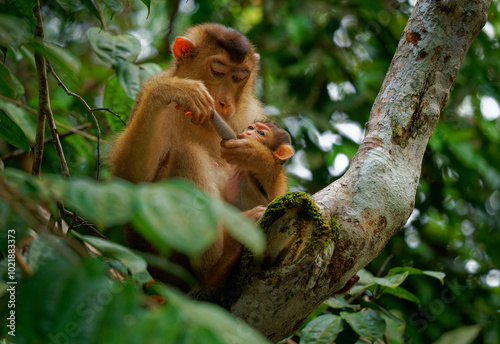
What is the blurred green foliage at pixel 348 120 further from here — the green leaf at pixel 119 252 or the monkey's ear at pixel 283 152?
the green leaf at pixel 119 252

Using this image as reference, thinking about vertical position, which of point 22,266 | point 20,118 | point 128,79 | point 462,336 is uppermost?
point 22,266

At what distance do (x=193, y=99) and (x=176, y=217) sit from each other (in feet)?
7.05

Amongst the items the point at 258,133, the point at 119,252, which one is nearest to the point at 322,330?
the point at 258,133

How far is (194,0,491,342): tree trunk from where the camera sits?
8.87 feet

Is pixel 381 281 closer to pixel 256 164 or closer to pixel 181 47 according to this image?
pixel 256 164

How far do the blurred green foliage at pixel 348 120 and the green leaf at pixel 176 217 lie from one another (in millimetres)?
2245

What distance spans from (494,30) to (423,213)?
11.9 feet

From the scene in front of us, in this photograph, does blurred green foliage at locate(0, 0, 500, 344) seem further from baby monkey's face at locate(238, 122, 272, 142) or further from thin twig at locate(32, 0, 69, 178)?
baby monkey's face at locate(238, 122, 272, 142)

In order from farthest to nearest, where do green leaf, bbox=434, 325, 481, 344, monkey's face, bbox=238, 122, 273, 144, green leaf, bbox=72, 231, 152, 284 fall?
green leaf, bbox=434, 325, 481, 344, monkey's face, bbox=238, 122, 273, 144, green leaf, bbox=72, 231, 152, 284

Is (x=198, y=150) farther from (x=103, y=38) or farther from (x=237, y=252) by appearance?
(x=103, y=38)

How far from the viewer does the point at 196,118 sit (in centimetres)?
330

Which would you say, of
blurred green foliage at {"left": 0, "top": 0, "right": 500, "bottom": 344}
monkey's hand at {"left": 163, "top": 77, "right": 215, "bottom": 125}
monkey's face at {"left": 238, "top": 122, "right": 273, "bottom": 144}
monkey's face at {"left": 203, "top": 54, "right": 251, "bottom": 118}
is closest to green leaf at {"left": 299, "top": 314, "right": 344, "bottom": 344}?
Result: blurred green foliage at {"left": 0, "top": 0, "right": 500, "bottom": 344}

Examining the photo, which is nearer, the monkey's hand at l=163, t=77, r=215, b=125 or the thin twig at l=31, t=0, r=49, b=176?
the thin twig at l=31, t=0, r=49, b=176

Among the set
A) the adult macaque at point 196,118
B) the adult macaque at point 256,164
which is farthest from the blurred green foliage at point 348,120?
the adult macaque at point 256,164
